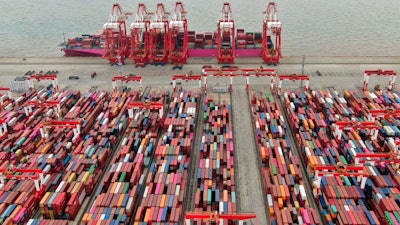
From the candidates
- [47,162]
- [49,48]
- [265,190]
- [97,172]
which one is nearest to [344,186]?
[265,190]

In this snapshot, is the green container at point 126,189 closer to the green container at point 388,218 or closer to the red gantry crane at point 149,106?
the red gantry crane at point 149,106

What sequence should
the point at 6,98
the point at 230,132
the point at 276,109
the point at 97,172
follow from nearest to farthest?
the point at 97,172 → the point at 230,132 → the point at 276,109 → the point at 6,98

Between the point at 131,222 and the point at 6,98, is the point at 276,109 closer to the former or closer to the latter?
the point at 131,222

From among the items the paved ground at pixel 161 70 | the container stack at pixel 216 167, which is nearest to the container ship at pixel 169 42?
the paved ground at pixel 161 70

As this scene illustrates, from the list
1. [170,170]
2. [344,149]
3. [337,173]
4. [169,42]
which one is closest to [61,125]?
[170,170]

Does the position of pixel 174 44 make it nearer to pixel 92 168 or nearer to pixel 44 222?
pixel 92 168

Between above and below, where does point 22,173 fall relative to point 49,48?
below
